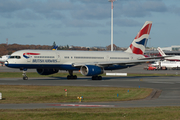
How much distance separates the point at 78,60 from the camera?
50406 millimetres

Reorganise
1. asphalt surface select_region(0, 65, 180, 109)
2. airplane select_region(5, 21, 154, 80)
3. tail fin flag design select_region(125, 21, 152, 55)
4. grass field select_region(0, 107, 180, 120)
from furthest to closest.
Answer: tail fin flag design select_region(125, 21, 152, 55) < airplane select_region(5, 21, 154, 80) < asphalt surface select_region(0, 65, 180, 109) < grass field select_region(0, 107, 180, 120)

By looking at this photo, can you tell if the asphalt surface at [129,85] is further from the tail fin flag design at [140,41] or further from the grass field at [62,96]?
the tail fin flag design at [140,41]

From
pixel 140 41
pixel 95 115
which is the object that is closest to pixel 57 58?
pixel 140 41

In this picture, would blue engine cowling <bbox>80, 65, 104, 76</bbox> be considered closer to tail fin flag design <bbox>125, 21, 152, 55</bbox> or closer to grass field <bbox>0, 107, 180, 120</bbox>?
tail fin flag design <bbox>125, 21, 152, 55</bbox>

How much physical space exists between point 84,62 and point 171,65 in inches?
2543

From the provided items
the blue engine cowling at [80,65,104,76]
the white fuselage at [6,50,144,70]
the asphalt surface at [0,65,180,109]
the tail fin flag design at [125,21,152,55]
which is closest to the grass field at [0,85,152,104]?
the asphalt surface at [0,65,180,109]

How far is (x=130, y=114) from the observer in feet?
55.2

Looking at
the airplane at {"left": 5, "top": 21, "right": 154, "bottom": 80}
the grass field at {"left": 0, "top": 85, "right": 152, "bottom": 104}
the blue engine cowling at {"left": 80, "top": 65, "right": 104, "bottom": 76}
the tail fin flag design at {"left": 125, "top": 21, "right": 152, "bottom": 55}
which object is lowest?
the grass field at {"left": 0, "top": 85, "right": 152, "bottom": 104}

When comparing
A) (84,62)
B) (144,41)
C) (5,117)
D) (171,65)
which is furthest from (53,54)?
(171,65)

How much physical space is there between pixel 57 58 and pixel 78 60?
4390mm

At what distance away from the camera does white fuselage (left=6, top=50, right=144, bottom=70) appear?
4534 centimetres

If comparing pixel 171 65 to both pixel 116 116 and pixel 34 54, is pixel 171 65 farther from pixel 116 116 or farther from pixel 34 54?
pixel 116 116

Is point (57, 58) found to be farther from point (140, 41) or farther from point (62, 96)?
point (62, 96)

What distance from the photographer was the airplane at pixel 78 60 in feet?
150
